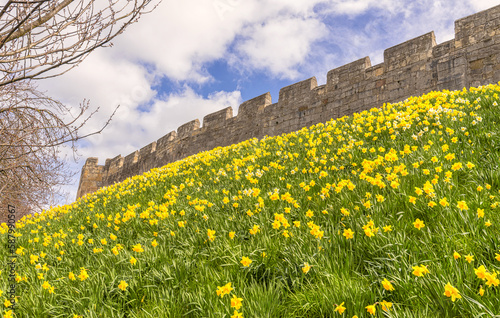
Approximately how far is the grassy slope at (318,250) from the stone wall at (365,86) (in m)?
4.72

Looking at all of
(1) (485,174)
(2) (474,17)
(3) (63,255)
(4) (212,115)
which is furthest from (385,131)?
(4) (212,115)

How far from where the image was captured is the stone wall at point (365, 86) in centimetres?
832

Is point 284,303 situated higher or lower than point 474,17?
lower

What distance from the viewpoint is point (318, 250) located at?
8.18ft

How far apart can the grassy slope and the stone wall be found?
4.72 m

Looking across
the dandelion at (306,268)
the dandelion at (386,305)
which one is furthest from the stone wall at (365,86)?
the dandelion at (386,305)

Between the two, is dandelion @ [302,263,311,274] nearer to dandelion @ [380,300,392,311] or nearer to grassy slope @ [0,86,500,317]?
grassy slope @ [0,86,500,317]

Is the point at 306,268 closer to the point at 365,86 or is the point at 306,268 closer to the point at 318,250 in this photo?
the point at 318,250

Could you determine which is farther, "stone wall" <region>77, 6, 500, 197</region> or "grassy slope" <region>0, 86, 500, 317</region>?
"stone wall" <region>77, 6, 500, 197</region>

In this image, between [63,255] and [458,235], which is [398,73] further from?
[63,255]

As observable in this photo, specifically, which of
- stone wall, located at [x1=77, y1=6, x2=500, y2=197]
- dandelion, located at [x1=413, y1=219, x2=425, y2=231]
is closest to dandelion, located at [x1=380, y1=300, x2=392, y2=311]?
dandelion, located at [x1=413, y1=219, x2=425, y2=231]

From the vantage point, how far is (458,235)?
2.30 metres

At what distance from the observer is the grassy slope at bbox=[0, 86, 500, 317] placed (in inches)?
79.2

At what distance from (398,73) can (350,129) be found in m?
4.71
